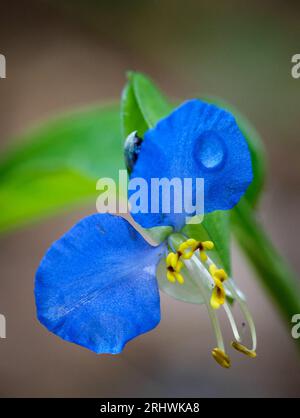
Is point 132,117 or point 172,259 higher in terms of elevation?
point 132,117

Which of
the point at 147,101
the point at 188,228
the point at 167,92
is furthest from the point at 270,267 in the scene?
the point at 167,92

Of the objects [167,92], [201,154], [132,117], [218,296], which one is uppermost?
[167,92]

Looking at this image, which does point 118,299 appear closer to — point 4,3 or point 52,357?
point 52,357

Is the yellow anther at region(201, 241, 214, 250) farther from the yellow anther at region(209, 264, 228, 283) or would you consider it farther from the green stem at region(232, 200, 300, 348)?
the green stem at region(232, 200, 300, 348)

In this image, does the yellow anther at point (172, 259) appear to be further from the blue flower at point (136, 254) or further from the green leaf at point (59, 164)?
the green leaf at point (59, 164)

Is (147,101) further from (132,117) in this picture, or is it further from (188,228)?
(188,228)

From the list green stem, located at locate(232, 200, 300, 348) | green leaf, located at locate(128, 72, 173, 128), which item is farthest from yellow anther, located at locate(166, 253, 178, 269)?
green stem, located at locate(232, 200, 300, 348)
